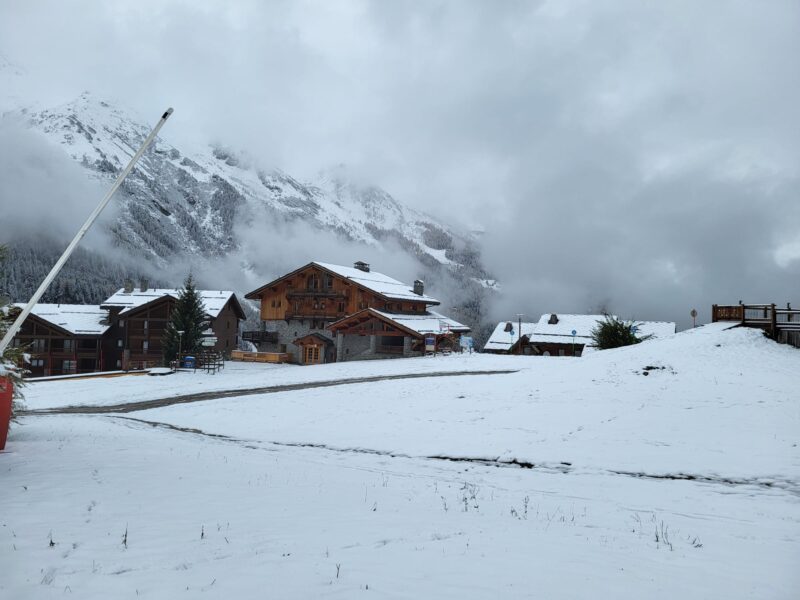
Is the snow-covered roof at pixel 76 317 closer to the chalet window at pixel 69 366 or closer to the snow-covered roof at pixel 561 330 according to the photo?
the chalet window at pixel 69 366

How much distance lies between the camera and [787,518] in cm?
927

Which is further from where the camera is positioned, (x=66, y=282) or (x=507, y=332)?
(x=66, y=282)

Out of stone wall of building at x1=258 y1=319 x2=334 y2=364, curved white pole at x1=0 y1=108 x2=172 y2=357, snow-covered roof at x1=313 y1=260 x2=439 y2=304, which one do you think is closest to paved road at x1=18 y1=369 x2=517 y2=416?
curved white pole at x1=0 y1=108 x2=172 y2=357

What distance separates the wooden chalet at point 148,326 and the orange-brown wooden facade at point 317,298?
10.0 meters

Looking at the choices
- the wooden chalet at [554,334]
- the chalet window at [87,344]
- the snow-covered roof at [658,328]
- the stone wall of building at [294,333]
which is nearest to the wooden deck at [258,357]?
the stone wall of building at [294,333]


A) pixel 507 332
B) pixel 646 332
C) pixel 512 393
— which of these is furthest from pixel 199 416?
pixel 646 332

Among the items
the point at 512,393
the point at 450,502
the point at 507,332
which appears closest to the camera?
the point at 450,502

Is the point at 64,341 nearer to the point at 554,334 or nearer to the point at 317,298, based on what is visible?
the point at 317,298

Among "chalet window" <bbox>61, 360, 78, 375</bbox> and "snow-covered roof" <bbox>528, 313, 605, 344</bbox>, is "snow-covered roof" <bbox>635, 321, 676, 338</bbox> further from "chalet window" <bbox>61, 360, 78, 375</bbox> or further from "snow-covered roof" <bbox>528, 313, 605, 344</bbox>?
"chalet window" <bbox>61, 360, 78, 375</bbox>

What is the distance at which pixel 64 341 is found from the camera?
65062mm

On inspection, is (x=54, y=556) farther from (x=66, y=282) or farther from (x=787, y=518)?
(x=66, y=282)

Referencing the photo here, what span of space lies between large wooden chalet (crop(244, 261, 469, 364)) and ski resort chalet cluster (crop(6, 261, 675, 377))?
0.36 feet

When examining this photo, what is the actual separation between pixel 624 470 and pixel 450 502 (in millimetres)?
5667

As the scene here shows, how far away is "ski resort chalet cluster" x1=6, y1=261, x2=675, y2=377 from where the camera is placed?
48312 millimetres
